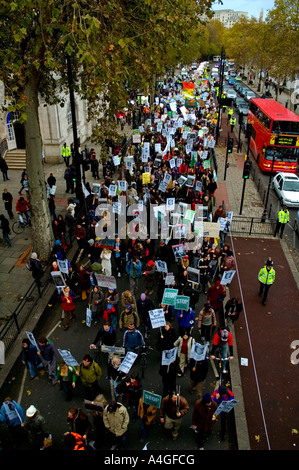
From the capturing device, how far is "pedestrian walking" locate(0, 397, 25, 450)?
6863 millimetres

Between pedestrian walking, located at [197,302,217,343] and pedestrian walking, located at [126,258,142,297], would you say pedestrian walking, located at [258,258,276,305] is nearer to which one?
pedestrian walking, located at [197,302,217,343]

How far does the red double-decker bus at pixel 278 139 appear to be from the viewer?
22.0 meters

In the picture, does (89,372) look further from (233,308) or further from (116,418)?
(233,308)

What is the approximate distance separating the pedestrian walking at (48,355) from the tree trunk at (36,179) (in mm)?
5537

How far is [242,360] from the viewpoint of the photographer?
9594mm

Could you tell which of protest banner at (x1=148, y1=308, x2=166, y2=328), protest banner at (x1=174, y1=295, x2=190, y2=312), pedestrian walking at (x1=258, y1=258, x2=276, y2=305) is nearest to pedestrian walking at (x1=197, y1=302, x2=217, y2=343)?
protest banner at (x1=174, y1=295, x2=190, y2=312)

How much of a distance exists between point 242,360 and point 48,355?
4771 millimetres

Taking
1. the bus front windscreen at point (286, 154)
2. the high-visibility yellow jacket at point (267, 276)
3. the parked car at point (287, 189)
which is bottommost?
the parked car at point (287, 189)

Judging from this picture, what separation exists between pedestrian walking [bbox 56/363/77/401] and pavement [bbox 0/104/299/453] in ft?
0.82

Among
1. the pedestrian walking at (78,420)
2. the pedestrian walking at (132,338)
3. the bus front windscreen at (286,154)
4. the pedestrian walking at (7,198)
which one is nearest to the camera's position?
the pedestrian walking at (78,420)

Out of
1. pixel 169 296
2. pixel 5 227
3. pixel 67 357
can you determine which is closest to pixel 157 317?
pixel 169 296

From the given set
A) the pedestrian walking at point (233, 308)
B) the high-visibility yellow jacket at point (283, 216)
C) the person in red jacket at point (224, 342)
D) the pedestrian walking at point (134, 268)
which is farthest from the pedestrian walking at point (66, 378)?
the high-visibility yellow jacket at point (283, 216)

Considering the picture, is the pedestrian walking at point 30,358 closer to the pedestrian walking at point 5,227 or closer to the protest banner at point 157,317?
the protest banner at point 157,317
